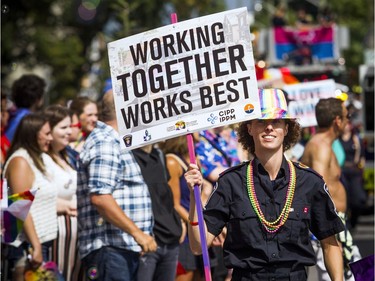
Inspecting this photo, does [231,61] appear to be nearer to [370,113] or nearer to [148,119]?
[148,119]

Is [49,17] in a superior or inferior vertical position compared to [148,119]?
superior

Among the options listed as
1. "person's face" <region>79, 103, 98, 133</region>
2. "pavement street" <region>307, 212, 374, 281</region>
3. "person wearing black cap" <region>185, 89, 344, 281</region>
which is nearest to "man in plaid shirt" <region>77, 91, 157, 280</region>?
"person wearing black cap" <region>185, 89, 344, 281</region>

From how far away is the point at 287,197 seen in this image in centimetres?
604

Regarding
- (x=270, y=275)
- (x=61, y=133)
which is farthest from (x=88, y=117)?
(x=270, y=275)

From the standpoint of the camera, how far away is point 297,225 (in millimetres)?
6035

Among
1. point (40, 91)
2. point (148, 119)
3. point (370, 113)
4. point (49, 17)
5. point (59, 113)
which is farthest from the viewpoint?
point (49, 17)

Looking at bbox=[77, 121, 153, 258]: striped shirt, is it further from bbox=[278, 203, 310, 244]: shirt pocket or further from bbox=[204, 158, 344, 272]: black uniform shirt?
bbox=[278, 203, 310, 244]: shirt pocket

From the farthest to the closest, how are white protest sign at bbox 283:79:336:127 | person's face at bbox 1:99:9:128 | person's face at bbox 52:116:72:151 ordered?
white protest sign at bbox 283:79:336:127 < person's face at bbox 1:99:9:128 < person's face at bbox 52:116:72:151

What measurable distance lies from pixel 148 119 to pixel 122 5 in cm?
761

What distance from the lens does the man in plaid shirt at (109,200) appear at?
7.44 m

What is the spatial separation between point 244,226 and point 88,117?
4.44m

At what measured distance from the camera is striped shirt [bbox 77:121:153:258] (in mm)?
7480

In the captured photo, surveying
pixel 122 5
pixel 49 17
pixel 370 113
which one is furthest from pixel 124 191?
pixel 49 17

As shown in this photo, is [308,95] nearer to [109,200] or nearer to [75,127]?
[75,127]
